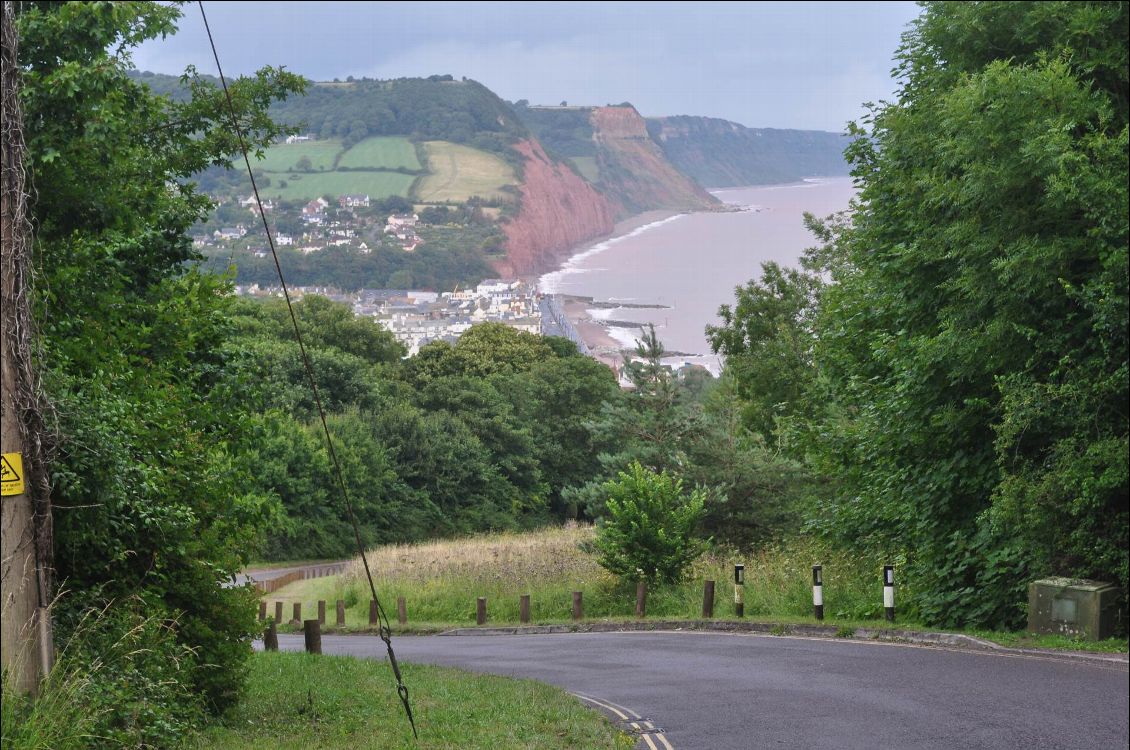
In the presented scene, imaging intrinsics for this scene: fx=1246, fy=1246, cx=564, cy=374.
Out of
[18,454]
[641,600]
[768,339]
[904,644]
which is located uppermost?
[768,339]

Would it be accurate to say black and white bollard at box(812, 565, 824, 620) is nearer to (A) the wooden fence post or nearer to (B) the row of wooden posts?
(B) the row of wooden posts

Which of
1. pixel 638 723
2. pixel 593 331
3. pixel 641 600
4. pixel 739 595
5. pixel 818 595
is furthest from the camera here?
pixel 593 331

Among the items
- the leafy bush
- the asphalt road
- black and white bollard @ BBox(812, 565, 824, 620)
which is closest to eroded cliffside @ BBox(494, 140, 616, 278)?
the leafy bush

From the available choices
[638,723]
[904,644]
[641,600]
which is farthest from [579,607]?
[638,723]

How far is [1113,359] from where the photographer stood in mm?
14602

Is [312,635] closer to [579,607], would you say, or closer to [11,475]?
[579,607]

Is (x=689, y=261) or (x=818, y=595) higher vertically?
(x=689, y=261)

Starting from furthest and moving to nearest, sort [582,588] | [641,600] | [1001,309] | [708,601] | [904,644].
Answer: [582,588] < [641,600] < [708,601] < [904,644] < [1001,309]

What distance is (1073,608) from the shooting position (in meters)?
14.5

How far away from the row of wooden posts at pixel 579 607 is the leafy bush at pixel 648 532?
633 mm

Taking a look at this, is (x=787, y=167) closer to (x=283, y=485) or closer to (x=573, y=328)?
(x=573, y=328)

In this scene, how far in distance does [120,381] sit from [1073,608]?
10917mm

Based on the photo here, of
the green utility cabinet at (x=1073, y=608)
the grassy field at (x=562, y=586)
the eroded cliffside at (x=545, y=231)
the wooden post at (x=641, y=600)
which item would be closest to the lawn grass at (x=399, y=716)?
the green utility cabinet at (x=1073, y=608)

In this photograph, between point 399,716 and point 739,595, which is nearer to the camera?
point 399,716
